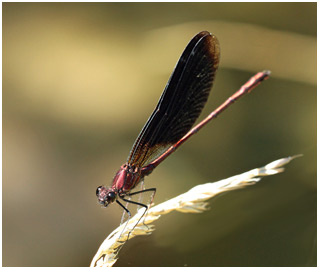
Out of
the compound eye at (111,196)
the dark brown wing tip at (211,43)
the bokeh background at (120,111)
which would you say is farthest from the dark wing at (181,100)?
the bokeh background at (120,111)

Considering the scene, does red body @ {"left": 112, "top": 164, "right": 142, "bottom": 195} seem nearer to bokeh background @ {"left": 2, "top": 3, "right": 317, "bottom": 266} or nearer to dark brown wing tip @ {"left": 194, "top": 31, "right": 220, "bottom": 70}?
bokeh background @ {"left": 2, "top": 3, "right": 317, "bottom": 266}

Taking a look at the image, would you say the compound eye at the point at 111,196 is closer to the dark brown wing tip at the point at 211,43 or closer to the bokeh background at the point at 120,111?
the bokeh background at the point at 120,111

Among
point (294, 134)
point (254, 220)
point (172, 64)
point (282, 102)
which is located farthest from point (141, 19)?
point (254, 220)

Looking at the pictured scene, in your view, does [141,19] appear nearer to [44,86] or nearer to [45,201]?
[44,86]

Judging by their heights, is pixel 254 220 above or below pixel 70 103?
below

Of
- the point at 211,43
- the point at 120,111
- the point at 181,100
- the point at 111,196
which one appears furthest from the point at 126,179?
the point at 120,111

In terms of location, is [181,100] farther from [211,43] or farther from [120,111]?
[120,111]

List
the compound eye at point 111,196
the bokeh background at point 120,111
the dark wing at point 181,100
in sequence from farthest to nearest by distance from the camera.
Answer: the bokeh background at point 120,111, the dark wing at point 181,100, the compound eye at point 111,196
